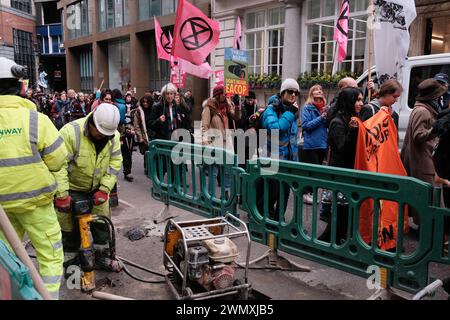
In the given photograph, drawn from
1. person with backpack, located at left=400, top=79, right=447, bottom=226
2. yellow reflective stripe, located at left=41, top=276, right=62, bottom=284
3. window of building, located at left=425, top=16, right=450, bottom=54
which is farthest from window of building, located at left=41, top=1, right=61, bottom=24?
yellow reflective stripe, located at left=41, top=276, right=62, bottom=284

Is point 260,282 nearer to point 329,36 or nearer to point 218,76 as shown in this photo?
point 218,76

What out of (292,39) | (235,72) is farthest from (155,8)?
(235,72)

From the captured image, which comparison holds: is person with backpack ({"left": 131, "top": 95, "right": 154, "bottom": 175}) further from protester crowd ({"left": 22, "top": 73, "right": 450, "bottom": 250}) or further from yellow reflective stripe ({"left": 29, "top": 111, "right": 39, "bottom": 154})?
yellow reflective stripe ({"left": 29, "top": 111, "right": 39, "bottom": 154})

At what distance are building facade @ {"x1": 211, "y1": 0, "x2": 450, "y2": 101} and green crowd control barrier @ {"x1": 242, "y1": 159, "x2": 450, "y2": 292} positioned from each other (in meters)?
8.53

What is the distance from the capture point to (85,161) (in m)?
3.85

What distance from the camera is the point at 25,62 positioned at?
149 ft

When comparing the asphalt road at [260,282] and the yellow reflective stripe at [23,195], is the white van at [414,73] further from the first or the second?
the yellow reflective stripe at [23,195]

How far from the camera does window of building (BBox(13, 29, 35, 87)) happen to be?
4452 cm

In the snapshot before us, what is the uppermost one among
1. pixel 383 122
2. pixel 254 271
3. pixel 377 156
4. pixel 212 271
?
pixel 383 122

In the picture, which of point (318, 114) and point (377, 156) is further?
point (318, 114)

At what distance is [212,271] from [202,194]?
5.56ft
